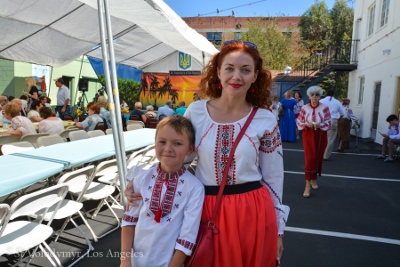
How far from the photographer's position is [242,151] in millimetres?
1415

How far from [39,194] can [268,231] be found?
185cm

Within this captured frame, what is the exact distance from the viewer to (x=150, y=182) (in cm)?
151

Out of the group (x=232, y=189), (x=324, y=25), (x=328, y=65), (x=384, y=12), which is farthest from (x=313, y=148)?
(x=324, y=25)

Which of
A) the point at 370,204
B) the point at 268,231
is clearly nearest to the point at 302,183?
the point at 370,204

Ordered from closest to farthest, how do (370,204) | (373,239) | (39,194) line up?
(39,194), (373,239), (370,204)

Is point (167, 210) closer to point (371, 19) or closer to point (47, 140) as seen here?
point (47, 140)

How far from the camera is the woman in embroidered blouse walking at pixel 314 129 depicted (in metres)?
4.87

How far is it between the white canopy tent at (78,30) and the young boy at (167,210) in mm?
2935

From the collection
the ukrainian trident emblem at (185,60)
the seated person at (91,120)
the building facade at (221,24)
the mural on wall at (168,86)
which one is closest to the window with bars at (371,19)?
the mural on wall at (168,86)

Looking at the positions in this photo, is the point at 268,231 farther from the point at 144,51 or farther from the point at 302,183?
the point at 144,51

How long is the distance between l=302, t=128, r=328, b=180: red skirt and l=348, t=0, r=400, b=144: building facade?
6164mm

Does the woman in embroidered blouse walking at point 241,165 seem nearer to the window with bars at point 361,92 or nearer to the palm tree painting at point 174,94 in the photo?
the palm tree painting at point 174,94

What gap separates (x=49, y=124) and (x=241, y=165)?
17.6ft

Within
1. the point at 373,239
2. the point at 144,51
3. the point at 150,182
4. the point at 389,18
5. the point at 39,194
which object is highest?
the point at 389,18
